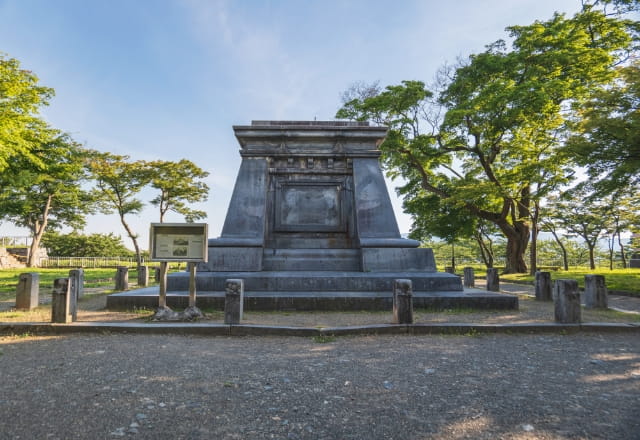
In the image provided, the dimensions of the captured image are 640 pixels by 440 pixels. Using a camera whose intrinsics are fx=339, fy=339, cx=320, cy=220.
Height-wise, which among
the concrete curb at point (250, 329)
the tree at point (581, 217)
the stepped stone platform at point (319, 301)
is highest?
the tree at point (581, 217)

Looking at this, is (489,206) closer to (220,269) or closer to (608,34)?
(608,34)

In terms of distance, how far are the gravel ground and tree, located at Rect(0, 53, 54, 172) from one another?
13568 millimetres

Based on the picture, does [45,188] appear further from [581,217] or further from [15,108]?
[581,217]

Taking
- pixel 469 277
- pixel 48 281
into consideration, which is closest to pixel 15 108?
pixel 48 281

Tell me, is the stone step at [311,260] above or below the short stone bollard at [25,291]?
above

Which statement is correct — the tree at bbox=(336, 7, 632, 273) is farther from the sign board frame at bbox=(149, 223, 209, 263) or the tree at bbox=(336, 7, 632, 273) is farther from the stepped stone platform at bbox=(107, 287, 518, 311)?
the sign board frame at bbox=(149, 223, 209, 263)

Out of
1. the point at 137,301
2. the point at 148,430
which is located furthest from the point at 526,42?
the point at 148,430

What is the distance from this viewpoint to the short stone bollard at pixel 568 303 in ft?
18.2

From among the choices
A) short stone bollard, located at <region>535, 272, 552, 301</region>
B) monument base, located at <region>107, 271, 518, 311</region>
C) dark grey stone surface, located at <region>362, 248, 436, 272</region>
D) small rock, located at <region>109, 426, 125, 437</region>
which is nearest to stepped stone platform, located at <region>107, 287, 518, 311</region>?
monument base, located at <region>107, 271, 518, 311</region>

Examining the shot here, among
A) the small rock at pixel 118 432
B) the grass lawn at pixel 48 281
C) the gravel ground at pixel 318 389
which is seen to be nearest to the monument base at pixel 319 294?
the gravel ground at pixel 318 389

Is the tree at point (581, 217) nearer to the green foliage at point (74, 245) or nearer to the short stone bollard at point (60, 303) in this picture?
the short stone bollard at point (60, 303)

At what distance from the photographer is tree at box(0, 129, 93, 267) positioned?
18.9 metres

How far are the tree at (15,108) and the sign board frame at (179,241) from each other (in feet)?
38.9

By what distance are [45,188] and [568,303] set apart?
3653 cm
